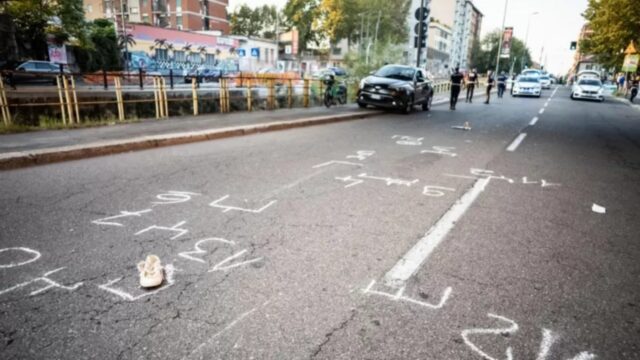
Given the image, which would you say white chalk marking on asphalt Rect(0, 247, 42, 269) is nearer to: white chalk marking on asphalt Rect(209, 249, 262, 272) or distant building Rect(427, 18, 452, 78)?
white chalk marking on asphalt Rect(209, 249, 262, 272)

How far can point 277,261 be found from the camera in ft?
10.8

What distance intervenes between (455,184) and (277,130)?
253 inches

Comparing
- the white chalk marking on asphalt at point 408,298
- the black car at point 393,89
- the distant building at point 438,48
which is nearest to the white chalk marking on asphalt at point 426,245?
the white chalk marking on asphalt at point 408,298

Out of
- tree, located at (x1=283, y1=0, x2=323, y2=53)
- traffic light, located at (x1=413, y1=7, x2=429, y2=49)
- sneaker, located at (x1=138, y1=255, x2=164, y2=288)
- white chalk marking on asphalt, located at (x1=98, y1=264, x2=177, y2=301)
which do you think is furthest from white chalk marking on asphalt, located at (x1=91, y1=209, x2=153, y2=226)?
tree, located at (x1=283, y1=0, x2=323, y2=53)

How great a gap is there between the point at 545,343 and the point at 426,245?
1.44m

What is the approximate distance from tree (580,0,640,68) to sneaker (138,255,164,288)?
37417 millimetres

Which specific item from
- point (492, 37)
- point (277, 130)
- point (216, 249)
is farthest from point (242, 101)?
point (492, 37)

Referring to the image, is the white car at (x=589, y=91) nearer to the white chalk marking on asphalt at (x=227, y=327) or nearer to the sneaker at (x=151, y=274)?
the white chalk marking on asphalt at (x=227, y=327)

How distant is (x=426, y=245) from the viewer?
3699 mm

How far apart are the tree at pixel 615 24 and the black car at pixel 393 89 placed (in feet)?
75.3

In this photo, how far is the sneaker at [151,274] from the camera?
2.85 m

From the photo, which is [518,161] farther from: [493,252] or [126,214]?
[126,214]

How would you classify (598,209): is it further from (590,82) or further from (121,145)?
(590,82)

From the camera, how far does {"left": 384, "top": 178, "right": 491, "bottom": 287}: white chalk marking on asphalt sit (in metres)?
3.09
